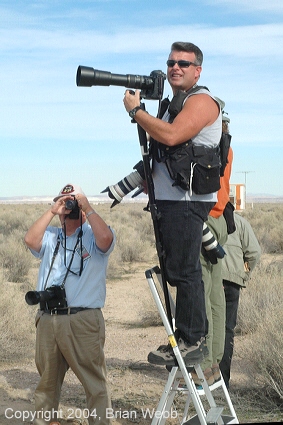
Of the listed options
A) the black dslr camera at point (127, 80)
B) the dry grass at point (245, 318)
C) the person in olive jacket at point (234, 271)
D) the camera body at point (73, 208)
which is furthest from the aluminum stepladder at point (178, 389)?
the dry grass at point (245, 318)

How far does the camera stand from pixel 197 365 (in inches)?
157

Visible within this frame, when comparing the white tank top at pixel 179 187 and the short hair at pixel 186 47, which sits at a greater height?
the short hair at pixel 186 47

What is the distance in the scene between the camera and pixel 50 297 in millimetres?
4402

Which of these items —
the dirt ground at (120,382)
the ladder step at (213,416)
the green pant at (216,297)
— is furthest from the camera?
the dirt ground at (120,382)

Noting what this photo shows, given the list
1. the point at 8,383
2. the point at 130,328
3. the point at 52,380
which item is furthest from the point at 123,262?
the point at 52,380

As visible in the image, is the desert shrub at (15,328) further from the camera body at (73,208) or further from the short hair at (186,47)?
the short hair at (186,47)

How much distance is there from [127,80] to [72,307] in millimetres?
1622

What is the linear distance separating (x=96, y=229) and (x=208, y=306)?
36.9 inches

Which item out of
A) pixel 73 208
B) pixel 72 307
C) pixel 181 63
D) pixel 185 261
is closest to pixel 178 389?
pixel 185 261

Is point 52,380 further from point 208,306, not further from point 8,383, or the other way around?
point 8,383

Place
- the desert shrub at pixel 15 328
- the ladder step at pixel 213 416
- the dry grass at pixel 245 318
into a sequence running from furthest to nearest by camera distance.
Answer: the desert shrub at pixel 15 328, the dry grass at pixel 245 318, the ladder step at pixel 213 416

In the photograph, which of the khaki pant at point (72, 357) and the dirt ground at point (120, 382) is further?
the dirt ground at point (120, 382)

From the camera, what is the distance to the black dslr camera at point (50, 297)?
4.37 metres

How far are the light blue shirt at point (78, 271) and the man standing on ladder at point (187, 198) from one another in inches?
32.9
